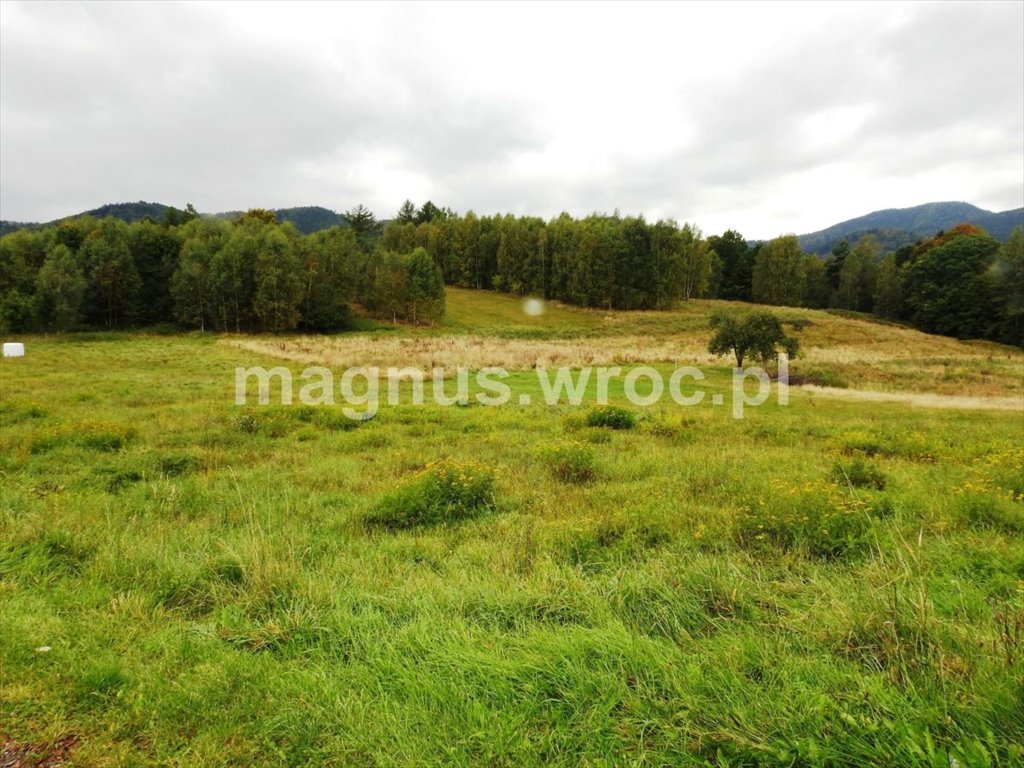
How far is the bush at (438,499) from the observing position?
6508 mm

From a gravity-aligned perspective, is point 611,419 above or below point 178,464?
above

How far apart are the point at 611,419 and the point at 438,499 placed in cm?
717

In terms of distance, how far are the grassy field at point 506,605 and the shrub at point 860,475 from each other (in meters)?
0.04

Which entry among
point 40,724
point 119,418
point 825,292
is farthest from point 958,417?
point 825,292

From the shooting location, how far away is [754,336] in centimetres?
2653

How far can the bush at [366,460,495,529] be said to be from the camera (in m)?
6.51

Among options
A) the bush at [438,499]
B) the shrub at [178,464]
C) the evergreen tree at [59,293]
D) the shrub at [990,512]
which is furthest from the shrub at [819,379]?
the evergreen tree at [59,293]

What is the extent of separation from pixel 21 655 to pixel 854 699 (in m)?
5.40

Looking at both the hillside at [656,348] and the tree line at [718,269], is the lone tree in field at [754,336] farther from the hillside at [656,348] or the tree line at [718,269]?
the tree line at [718,269]

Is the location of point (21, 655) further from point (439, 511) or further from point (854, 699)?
point (854, 699)

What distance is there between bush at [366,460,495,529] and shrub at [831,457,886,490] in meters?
5.65

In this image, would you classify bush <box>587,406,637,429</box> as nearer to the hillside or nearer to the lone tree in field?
the hillside

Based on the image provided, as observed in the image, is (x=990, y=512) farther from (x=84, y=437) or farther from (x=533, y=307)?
(x=533, y=307)

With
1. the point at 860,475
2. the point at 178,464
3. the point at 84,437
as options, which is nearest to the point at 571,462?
the point at 860,475
